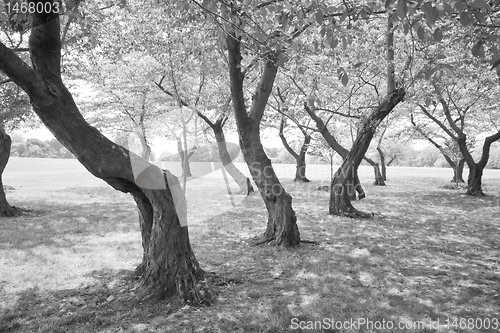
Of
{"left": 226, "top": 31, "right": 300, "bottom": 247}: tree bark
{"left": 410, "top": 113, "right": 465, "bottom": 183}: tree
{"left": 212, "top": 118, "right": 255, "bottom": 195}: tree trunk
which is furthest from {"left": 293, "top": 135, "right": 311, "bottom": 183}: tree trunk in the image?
{"left": 226, "top": 31, "right": 300, "bottom": 247}: tree bark

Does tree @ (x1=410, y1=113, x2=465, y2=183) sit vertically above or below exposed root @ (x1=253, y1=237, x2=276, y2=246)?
above

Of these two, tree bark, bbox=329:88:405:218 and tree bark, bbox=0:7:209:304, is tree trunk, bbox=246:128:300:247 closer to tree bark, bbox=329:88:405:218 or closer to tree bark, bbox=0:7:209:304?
tree bark, bbox=0:7:209:304

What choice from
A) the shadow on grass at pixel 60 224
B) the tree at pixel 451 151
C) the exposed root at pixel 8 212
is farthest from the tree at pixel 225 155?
the tree at pixel 451 151

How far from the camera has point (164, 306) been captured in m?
4.79

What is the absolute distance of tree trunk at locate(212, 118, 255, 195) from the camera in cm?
1984

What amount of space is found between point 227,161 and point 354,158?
10.3 meters

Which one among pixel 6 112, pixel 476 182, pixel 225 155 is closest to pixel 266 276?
pixel 6 112

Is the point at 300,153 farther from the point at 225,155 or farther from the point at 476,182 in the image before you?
the point at 476,182

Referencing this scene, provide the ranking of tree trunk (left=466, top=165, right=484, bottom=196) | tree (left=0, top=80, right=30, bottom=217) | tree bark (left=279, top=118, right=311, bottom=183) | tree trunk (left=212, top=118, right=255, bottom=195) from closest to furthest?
tree (left=0, top=80, right=30, bottom=217) → tree trunk (left=212, top=118, right=255, bottom=195) → tree trunk (left=466, top=165, right=484, bottom=196) → tree bark (left=279, top=118, right=311, bottom=183)

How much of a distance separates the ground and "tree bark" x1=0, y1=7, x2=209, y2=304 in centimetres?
40

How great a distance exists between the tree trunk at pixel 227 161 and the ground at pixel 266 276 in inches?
319

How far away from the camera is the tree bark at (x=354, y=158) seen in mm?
11164

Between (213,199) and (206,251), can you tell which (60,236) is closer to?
(206,251)

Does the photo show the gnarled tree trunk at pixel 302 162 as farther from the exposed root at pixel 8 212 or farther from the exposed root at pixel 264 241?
the exposed root at pixel 8 212
